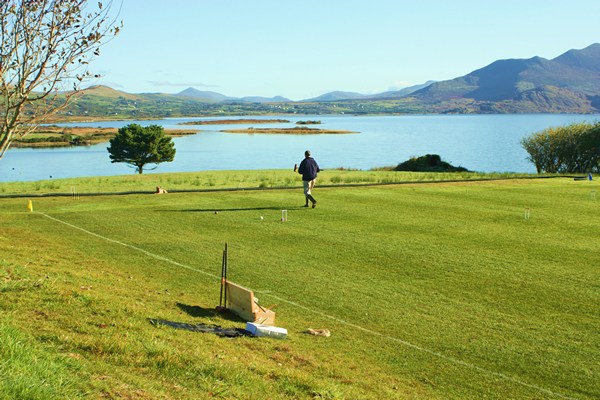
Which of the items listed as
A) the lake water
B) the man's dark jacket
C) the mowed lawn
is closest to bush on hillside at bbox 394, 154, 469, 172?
the lake water

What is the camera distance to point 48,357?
730 cm

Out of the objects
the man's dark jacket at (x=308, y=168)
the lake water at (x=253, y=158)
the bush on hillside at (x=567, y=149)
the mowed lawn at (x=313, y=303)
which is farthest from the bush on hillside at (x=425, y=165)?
the man's dark jacket at (x=308, y=168)

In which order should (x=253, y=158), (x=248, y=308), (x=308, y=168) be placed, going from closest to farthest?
(x=248, y=308)
(x=308, y=168)
(x=253, y=158)

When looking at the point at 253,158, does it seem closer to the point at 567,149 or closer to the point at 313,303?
the point at 567,149

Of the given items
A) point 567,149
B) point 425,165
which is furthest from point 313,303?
point 567,149

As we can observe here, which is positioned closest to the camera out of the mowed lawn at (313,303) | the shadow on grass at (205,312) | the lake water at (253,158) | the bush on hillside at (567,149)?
the mowed lawn at (313,303)

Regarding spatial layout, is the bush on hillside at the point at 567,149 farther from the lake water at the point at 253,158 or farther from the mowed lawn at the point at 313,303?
the mowed lawn at the point at 313,303

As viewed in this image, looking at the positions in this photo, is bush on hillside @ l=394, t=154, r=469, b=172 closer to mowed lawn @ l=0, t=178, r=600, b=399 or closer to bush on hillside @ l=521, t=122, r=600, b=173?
bush on hillside @ l=521, t=122, r=600, b=173

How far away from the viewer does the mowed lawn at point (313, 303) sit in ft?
26.2

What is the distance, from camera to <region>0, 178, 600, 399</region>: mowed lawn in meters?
7.98

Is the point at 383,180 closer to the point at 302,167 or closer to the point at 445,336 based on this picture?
the point at 302,167

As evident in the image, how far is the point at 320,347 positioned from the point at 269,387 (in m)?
2.72

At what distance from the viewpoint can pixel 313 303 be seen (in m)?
13.2

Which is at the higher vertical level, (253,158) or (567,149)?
(567,149)
